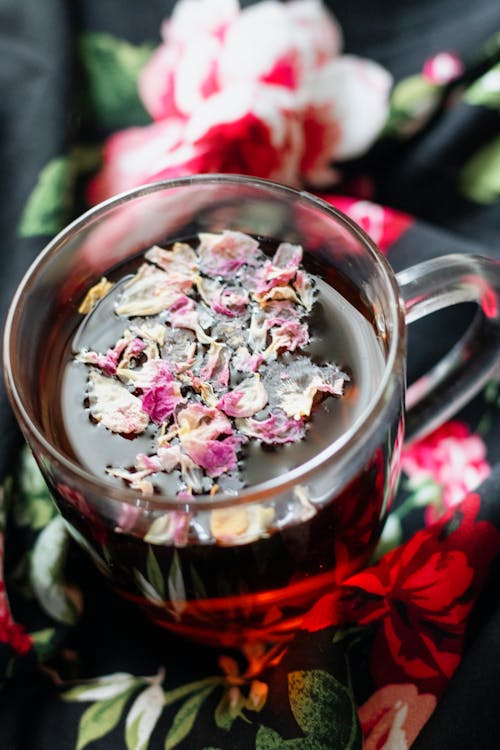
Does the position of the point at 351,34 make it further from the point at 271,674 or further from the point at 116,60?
the point at 271,674

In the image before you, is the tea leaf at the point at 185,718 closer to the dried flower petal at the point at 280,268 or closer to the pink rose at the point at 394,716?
the pink rose at the point at 394,716

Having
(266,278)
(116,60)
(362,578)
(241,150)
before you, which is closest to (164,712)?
(362,578)

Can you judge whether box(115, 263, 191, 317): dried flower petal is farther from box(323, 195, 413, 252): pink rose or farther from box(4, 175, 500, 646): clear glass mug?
box(323, 195, 413, 252): pink rose

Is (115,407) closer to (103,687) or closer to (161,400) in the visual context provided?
(161,400)

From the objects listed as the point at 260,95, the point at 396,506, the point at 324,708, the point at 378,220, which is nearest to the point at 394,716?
the point at 324,708

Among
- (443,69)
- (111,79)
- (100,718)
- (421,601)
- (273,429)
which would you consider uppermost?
(443,69)

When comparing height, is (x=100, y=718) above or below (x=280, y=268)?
below
